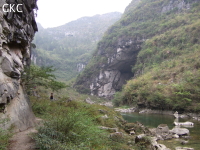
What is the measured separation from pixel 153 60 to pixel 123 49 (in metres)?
15.3

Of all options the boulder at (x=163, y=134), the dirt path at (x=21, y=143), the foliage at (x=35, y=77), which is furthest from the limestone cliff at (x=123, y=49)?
the dirt path at (x=21, y=143)

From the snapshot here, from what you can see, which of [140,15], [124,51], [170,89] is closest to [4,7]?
[170,89]

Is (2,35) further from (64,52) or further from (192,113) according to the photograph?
(64,52)

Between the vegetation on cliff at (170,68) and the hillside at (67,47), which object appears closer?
the vegetation on cliff at (170,68)

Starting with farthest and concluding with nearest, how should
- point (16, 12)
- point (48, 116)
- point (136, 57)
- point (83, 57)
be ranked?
1. point (83, 57)
2. point (136, 57)
3. point (16, 12)
4. point (48, 116)

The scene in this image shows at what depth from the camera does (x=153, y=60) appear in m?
57.5

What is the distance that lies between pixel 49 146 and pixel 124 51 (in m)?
66.3

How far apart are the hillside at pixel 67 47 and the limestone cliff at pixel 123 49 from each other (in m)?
25.6

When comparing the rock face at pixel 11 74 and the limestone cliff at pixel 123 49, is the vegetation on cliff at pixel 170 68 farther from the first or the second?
the rock face at pixel 11 74

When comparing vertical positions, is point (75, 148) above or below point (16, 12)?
below

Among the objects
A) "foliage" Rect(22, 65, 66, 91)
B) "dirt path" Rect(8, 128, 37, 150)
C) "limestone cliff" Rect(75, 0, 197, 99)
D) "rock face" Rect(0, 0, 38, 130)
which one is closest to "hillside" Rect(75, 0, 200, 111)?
"limestone cliff" Rect(75, 0, 197, 99)

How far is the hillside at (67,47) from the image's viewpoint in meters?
107

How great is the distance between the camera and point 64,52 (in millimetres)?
133625

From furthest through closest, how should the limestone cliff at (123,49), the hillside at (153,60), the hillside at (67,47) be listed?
1. the hillside at (67,47)
2. the limestone cliff at (123,49)
3. the hillside at (153,60)
